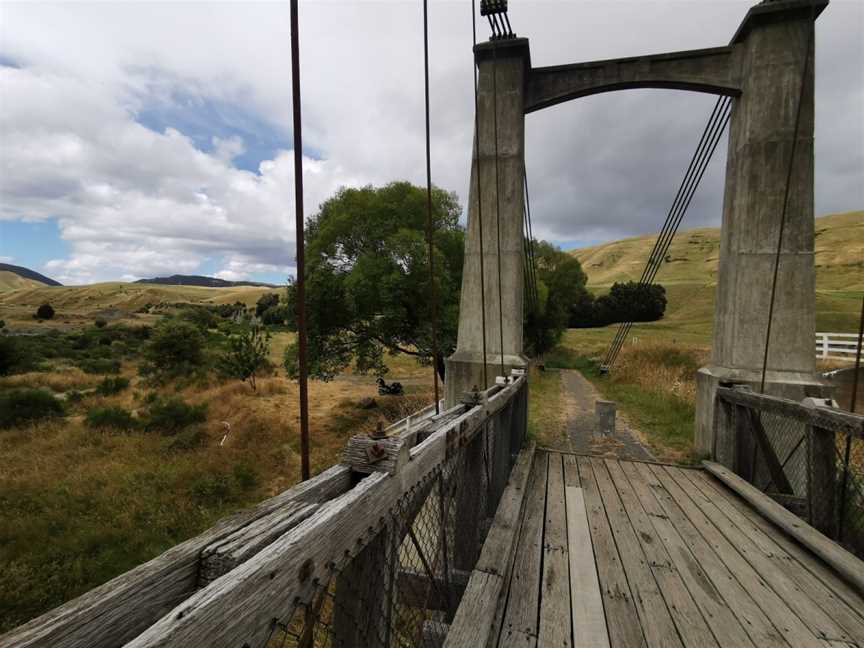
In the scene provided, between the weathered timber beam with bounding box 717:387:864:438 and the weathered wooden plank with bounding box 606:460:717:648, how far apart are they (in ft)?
4.71

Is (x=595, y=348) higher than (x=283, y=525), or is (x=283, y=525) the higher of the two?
(x=283, y=525)

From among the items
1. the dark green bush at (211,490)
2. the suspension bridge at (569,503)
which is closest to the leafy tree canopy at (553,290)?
the suspension bridge at (569,503)

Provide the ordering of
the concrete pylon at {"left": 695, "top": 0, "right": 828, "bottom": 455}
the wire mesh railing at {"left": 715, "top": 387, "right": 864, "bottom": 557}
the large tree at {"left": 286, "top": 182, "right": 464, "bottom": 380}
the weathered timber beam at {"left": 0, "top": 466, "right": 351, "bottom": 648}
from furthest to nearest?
1. the large tree at {"left": 286, "top": 182, "right": 464, "bottom": 380}
2. the concrete pylon at {"left": 695, "top": 0, "right": 828, "bottom": 455}
3. the wire mesh railing at {"left": 715, "top": 387, "right": 864, "bottom": 557}
4. the weathered timber beam at {"left": 0, "top": 466, "right": 351, "bottom": 648}

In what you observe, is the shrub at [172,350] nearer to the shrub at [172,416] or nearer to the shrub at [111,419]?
the shrub at [111,419]

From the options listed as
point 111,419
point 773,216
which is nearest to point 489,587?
point 773,216

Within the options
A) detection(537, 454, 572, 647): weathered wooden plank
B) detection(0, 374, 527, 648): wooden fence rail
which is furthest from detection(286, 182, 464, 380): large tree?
detection(0, 374, 527, 648): wooden fence rail

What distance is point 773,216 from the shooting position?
488 cm

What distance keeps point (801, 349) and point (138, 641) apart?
649cm

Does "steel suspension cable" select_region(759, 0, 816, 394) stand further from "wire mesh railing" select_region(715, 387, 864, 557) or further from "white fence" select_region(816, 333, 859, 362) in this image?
"white fence" select_region(816, 333, 859, 362)

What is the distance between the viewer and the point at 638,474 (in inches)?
167

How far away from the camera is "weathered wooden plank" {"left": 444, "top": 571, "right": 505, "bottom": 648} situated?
170 centimetres

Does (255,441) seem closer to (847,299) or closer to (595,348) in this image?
(595,348)

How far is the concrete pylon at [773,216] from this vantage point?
4.76 meters

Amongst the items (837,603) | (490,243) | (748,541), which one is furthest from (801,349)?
(490,243)
